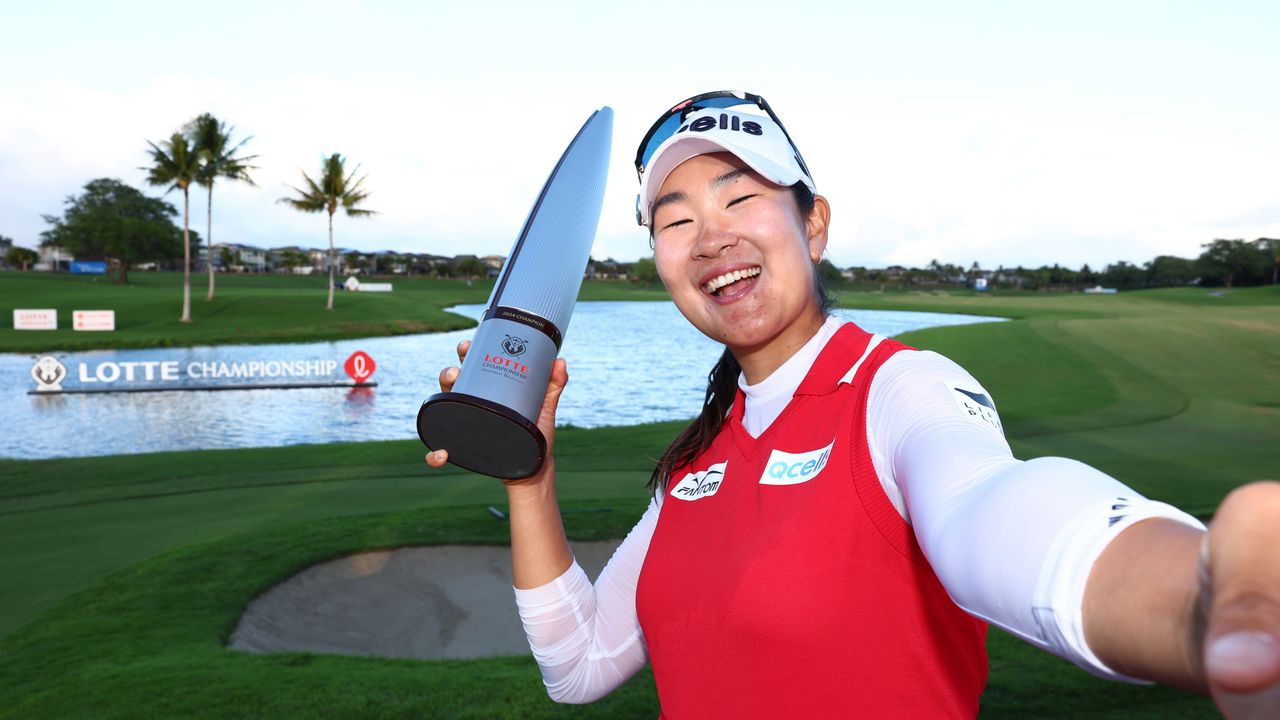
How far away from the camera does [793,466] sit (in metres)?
1.73

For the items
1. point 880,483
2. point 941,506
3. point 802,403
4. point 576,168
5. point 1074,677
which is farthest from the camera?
point 1074,677

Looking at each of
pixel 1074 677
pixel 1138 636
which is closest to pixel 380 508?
pixel 1074 677

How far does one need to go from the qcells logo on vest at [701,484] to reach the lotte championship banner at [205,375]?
108ft

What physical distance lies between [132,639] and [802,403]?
24.9 feet

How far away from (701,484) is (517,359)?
557 mm

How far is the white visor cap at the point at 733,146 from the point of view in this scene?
201cm

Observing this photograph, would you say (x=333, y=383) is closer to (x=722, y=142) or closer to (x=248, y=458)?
(x=248, y=458)

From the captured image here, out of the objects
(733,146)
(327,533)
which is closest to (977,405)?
(733,146)

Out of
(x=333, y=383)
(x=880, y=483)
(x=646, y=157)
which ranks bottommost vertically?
(x=333, y=383)

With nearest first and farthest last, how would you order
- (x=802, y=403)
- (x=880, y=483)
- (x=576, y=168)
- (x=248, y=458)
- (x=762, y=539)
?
(x=880, y=483), (x=762, y=539), (x=802, y=403), (x=576, y=168), (x=248, y=458)

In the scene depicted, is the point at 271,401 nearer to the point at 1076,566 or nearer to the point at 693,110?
the point at 693,110

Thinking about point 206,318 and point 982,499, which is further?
point 206,318

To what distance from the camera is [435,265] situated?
161875mm

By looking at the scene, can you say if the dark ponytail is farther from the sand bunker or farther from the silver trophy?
the sand bunker
